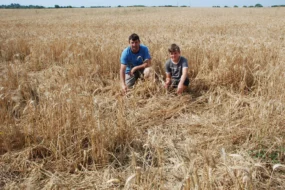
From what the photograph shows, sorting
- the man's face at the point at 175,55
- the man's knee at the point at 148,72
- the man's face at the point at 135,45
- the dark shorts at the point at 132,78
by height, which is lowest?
the dark shorts at the point at 132,78

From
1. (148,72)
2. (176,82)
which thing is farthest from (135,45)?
(176,82)

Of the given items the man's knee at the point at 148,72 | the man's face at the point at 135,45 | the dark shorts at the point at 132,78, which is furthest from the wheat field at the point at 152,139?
the man's face at the point at 135,45

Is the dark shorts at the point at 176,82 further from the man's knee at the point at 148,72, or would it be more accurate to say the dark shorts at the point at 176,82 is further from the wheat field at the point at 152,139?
the man's knee at the point at 148,72

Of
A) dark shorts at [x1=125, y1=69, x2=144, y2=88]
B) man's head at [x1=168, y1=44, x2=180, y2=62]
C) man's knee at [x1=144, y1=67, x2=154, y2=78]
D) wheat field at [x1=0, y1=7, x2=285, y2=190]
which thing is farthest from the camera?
dark shorts at [x1=125, y1=69, x2=144, y2=88]

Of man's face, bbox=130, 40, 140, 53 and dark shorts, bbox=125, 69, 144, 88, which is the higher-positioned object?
man's face, bbox=130, 40, 140, 53

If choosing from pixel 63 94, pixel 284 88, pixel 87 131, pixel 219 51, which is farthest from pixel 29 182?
pixel 219 51

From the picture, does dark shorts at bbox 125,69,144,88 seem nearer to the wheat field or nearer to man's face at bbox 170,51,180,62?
the wheat field

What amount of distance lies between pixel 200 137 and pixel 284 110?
3.11ft

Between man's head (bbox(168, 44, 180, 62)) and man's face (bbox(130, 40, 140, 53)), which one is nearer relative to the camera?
man's head (bbox(168, 44, 180, 62))

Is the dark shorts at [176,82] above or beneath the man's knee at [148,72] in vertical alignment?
beneath

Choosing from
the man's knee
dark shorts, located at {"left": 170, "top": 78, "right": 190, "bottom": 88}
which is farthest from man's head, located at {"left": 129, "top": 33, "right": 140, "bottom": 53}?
dark shorts, located at {"left": 170, "top": 78, "right": 190, "bottom": 88}

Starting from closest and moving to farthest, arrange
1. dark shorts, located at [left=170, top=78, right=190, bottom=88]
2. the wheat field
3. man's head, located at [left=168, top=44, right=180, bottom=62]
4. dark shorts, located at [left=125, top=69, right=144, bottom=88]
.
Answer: the wheat field, man's head, located at [left=168, top=44, right=180, bottom=62], dark shorts, located at [left=170, top=78, right=190, bottom=88], dark shorts, located at [left=125, top=69, right=144, bottom=88]

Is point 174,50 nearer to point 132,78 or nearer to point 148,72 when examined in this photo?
point 148,72

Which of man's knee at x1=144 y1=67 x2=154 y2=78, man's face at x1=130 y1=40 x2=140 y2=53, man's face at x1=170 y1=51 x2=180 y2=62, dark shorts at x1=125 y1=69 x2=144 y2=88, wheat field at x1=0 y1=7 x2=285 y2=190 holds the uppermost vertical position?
man's face at x1=130 y1=40 x2=140 y2=53
